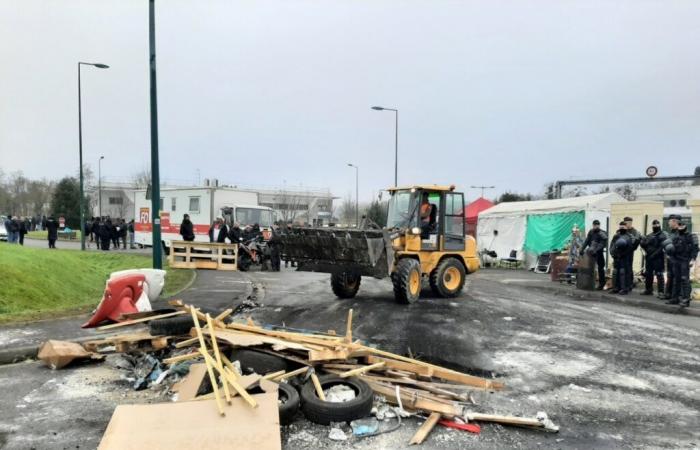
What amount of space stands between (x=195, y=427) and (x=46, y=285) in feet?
28.4

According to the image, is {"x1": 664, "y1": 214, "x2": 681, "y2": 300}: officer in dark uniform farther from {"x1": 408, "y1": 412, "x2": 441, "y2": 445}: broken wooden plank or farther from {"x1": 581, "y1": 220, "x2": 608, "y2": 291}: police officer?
{"x1": 408, "y1": 412, "x2": 441, "y2": 445}: broken wooden plank

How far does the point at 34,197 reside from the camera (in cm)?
8019

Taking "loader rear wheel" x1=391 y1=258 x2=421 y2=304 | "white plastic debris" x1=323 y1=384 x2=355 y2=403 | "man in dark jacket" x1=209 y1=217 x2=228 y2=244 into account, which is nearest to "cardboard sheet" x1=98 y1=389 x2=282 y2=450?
"white plastic debris" x1=323 y1=384 x2=355 y2=403

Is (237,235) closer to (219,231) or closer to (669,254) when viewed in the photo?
(219,231)

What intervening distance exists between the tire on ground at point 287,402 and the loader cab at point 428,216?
23.0 ft

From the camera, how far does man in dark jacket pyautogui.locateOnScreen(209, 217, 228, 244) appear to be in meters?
19.6

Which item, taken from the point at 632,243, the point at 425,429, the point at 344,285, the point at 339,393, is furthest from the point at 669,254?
the point at 339,393

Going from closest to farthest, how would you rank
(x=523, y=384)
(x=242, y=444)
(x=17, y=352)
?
(x=242, y=444)
(x=523, y=384)
(x=17, y=352)

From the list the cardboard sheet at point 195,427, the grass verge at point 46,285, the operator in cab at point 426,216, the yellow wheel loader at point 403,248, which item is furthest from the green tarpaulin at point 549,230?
the cardboard sheet at point 195,427

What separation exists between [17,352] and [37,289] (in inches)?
172

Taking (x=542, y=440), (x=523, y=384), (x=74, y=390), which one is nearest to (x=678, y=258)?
(x=523, y=384)

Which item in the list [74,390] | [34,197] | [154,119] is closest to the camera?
[74,390]

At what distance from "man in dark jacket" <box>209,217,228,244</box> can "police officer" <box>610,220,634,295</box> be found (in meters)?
13.3

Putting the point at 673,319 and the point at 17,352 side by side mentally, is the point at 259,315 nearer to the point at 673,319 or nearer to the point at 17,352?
the point at 17,352
